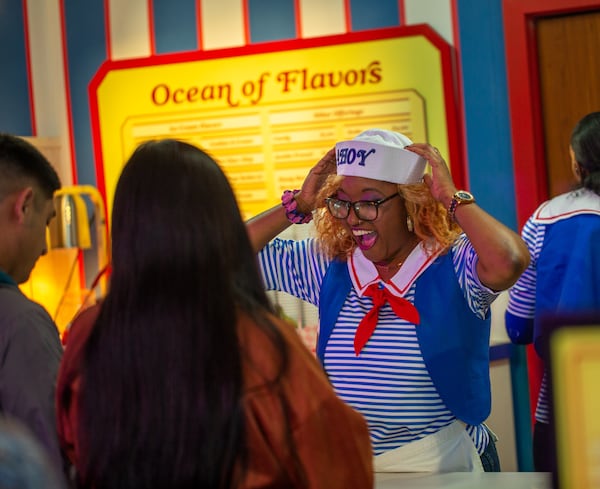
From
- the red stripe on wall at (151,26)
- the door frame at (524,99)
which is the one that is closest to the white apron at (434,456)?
the door frame at (524,99)

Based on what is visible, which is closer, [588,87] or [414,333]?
[414,333]

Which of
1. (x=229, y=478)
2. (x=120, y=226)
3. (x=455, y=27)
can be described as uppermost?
(x=455, y=27)

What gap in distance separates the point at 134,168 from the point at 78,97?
3.18 m

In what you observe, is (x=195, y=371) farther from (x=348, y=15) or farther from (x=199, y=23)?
(x=199, y=23)

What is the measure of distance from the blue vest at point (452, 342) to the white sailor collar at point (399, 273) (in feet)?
0.06

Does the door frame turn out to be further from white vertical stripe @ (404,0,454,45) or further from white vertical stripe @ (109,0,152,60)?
white vertical stripe @ (109,0,152,60)

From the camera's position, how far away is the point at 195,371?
3.80ft

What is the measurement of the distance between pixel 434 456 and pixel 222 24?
268 cm

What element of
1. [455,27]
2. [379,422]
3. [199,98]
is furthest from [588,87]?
[379,422]

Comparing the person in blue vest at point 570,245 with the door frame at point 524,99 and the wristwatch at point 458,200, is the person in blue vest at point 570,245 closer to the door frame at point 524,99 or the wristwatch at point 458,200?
the door frame at point 524,99

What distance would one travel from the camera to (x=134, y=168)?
1259 millimetres

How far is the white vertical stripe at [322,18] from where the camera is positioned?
12.8ft

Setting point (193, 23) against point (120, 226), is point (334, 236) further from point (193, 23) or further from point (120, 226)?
point (193, 23)

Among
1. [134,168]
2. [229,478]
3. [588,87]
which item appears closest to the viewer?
[229,478]
